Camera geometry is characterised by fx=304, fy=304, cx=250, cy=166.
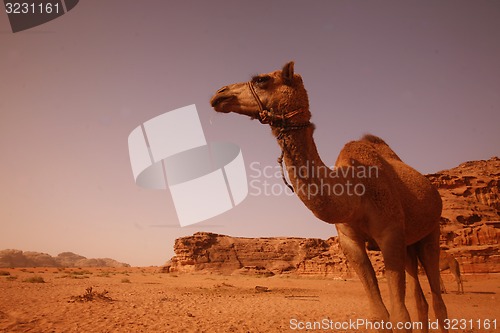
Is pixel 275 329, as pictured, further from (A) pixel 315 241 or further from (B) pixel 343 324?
(A) pixel 315 241

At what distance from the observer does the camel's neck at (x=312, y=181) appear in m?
3.03

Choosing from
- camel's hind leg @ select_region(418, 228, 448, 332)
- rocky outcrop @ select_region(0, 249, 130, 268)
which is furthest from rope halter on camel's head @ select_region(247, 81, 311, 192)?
rocky outcrop @ select_region(0, 249, 130, 268)

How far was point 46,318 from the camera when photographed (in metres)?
9.22

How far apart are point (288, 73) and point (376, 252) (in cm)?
4092

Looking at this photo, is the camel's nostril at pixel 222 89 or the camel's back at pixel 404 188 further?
the camel's back at pixel 404 188

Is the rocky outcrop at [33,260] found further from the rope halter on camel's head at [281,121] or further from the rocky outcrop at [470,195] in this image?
the rocky outcrop at [470,195]

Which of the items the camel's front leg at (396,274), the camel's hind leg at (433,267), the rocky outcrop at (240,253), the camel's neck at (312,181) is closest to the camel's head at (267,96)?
the camel's neck at (312,181)

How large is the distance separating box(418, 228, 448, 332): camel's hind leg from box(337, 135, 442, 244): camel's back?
39 cm

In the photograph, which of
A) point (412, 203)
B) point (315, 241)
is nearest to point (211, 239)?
point (315, 241)

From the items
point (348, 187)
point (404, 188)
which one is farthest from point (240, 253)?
point (348, 187)

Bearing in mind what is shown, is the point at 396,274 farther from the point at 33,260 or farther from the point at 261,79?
the point at 33,260

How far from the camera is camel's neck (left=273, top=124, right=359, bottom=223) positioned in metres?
3.03

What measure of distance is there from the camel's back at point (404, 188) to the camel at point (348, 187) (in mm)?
14

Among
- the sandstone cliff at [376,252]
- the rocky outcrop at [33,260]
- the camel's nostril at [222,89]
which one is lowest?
the rocky outcrop at [33,260]
